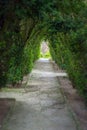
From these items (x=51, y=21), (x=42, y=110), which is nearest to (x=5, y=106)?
(x=42, y=110)

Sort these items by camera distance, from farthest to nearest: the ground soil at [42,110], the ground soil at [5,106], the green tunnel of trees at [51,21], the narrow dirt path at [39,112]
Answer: the ground soil at [5,106]
the ground soil at [42,110]
the narrow dirt path at [39,112]
the green tunnel of trees at [51,21]

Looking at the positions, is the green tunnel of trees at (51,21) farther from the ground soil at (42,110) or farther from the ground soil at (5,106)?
the ground soil at (42,110)

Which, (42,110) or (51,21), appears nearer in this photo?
(51,21)

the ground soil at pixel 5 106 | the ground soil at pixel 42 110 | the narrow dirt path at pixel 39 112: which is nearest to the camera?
the narrow dirt path at pixel 39 112

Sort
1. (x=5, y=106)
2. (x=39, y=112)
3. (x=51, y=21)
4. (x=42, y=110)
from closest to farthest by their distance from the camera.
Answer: (x=51, y=21), (x=39, y=112), (x=42, y=110), (x=5, y=106)

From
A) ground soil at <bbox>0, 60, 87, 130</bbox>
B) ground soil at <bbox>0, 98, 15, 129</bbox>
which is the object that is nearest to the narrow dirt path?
ground soil at <bbox>0, 60, 87, 130</bbox>

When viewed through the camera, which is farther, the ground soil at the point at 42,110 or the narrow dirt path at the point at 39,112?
the ground soil at the point at 42,110

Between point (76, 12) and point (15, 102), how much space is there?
13.4 feet

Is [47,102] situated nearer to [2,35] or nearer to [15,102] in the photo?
[15,102]

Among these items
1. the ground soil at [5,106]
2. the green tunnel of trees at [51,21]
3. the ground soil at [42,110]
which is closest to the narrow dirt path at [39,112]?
the ground soil at [42,110]

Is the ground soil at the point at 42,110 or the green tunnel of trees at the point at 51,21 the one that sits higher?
the green tunnel of trees at the point at 51,21

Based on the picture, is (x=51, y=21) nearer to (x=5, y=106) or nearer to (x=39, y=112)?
(x=39, y=112)

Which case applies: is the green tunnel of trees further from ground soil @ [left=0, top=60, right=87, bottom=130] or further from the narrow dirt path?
the narrow dirt path

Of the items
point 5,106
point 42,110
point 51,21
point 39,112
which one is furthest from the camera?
point 5,106
